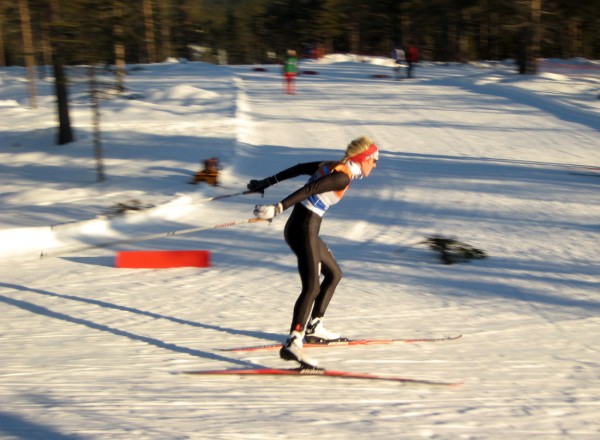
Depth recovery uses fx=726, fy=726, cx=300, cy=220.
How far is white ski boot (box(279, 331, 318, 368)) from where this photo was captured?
5766 mm

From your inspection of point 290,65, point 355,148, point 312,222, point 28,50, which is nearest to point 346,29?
point 290,65

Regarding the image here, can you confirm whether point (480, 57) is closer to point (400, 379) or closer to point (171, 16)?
point (171, 16)

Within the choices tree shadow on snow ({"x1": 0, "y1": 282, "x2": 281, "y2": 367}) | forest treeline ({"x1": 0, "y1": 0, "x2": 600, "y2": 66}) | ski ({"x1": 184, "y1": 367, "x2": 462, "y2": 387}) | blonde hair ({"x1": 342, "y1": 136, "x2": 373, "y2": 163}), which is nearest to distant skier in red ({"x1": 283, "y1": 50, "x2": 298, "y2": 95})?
forest treeline ({"x1": 0, "y1": 0, "x2": 600, "y2": 66})

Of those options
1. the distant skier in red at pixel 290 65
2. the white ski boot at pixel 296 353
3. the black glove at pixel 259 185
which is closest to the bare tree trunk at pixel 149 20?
the distant skier in red at pixel 290 65

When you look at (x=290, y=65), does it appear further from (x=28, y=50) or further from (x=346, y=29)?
(x=346, y=29)

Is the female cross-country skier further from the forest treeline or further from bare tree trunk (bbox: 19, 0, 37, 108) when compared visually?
bare tree trunk (bbox: 19, 0, 37, 108)

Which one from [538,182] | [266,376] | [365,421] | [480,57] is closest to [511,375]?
[365,421]

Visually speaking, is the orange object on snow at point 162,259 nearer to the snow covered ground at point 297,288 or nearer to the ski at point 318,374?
the snow covered ground at point 297,288

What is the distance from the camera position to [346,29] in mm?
69938

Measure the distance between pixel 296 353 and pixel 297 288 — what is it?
311 centimetres

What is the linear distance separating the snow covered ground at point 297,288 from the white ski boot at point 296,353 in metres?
0.13

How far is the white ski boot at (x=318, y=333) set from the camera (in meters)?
6.52

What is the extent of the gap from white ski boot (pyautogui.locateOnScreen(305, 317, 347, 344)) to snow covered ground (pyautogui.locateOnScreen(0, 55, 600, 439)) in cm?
15

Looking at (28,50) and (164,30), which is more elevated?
(164,30)
